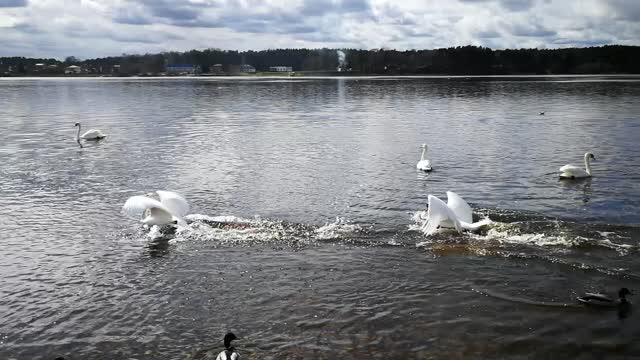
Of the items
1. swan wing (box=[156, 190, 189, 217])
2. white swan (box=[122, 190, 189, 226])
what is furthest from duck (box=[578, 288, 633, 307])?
swan wing (box=[156, 190, 189, 217])

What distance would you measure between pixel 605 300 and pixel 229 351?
7850 millimetres

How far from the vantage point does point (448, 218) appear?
58.7 feet

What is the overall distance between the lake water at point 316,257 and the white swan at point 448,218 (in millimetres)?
297

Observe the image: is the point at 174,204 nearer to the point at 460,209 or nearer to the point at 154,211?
the point at 154,211

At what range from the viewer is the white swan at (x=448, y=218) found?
58.3 ft

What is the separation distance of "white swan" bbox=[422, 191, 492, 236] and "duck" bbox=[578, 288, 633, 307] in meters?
5.00

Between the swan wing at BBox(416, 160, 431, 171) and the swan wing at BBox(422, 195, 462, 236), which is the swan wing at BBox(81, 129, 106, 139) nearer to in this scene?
the swan wing at BBox(416, 160, 431, 171)

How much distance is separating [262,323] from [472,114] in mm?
49269

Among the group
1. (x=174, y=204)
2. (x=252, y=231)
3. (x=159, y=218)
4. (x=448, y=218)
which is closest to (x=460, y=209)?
(x=448, y=218)

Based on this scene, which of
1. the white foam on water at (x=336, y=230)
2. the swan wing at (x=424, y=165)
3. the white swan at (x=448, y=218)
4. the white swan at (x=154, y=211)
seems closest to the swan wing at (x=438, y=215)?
the white swan at (x=448, y=218)

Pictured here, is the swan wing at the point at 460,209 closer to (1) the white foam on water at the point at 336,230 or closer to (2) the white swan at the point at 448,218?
(2) the white swan at the point at 448,218

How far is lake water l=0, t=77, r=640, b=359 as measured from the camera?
1238cm

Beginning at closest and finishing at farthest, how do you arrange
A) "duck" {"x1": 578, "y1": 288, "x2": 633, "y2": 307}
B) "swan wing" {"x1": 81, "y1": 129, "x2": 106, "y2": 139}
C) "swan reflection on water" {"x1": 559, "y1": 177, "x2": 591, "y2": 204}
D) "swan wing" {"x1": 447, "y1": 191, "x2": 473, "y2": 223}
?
"duck" {"x1": 578, "y1": 288, "x2": 633, "y2": 307}, "swan wing" {"x1": 447, "y1": 191, "x2": 473, "y2": 223}, "swan reflection on water" {"x1": 559, "y1": 177, "x2": 591, "y2": 204}, "swan wing" {"x1": 81, "y1": 129, "x2": 106, "y2": 139}

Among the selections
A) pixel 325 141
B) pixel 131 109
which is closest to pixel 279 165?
pixel 325 141
